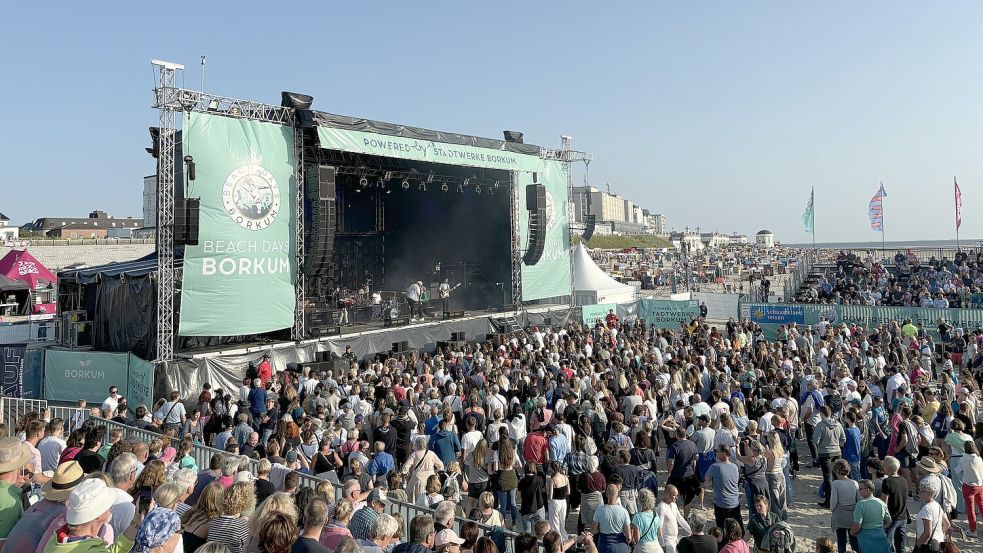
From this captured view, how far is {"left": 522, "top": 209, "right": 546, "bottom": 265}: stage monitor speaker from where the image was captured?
72.2 ft

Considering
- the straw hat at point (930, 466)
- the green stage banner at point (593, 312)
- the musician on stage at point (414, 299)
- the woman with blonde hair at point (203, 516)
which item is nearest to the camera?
the woman with blonde hair at point (203, 516)

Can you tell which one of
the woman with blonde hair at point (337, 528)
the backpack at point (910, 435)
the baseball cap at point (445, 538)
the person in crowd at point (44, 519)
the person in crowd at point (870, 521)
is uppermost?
the person in crowd at point (44, 519)

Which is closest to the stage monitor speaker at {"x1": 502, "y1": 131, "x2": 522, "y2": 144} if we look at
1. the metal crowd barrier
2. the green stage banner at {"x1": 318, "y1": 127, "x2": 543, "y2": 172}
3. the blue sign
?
the green stage banner at {"x1": 318, "y1": 127, "x2": 543, "y2": 172}

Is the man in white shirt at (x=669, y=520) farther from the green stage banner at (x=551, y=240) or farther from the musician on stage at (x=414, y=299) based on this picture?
the green stage banner at (x=551, y=240)

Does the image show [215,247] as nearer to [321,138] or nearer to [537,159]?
[321,138]

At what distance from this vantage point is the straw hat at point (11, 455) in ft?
13.3

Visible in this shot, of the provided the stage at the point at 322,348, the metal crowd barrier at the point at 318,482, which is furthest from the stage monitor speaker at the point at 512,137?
the metal crowd barrier at the point at 318,482

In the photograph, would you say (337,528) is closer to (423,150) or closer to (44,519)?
(44,519)

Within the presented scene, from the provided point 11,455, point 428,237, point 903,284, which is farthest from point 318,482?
point 903,284

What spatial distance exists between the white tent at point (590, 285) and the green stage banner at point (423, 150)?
602cm

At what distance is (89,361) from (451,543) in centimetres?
1286

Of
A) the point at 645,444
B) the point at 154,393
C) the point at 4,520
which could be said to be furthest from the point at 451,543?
the point at 154,393

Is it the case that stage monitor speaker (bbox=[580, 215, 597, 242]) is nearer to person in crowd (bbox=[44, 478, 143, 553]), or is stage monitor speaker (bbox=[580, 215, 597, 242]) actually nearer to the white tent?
the white tent

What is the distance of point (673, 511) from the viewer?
5.44 m
